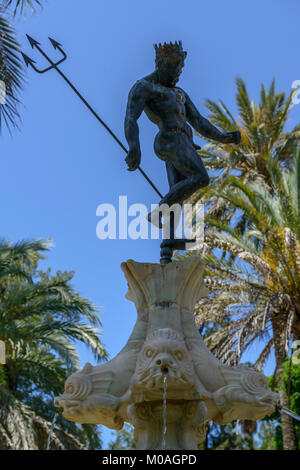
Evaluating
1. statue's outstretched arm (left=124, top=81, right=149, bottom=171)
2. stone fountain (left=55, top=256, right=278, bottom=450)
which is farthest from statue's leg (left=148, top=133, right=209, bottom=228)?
stone fountain (left=55, top=256, right=278, bottom=450)

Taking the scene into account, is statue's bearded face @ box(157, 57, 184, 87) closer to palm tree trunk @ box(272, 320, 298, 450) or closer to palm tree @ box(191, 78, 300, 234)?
palm tree trunk @ box(272, 320, 298, 450)

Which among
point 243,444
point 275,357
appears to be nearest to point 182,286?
point 275,357

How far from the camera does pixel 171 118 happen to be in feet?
21.8

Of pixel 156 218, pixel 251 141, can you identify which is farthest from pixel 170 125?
pixel 251 141

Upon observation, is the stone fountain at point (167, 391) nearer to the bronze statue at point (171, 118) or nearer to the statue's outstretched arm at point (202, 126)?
the bronze statue at point (171, 118)

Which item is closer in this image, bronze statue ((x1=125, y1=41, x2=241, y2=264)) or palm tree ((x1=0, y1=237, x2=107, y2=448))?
bronze statue ((x1=125, y1=41, x2=241, y2=264))

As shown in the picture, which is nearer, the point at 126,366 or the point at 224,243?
the point at 126,366

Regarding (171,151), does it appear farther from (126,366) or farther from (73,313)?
(73,313)

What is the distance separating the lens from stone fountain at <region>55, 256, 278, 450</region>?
5281 mm

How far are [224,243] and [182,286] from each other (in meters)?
9.07

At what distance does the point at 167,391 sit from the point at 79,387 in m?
0.75

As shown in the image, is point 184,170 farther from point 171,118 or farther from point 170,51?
point 170,51

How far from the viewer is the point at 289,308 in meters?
13.9

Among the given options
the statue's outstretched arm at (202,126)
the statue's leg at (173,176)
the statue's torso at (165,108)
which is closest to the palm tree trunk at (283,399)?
the statue's outstretched arm at (202,126)
